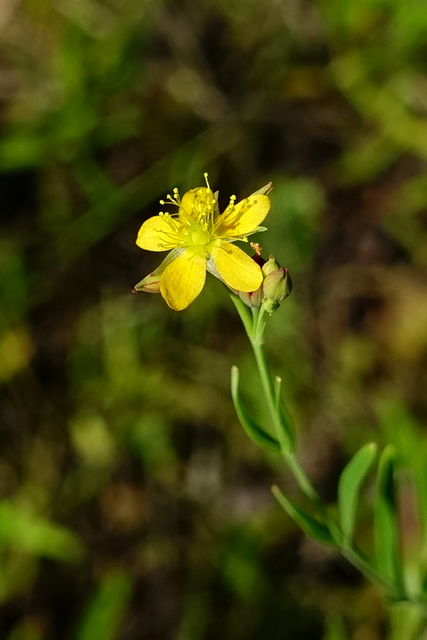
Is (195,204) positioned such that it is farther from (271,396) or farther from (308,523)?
(308,523)

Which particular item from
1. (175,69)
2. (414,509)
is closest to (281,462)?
(414,509)

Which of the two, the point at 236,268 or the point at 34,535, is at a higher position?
the point at 236,268

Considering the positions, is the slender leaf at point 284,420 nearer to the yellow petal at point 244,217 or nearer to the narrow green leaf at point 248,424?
the narrow green leaf at point 248,424

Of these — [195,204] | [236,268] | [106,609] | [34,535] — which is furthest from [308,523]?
[34,535]

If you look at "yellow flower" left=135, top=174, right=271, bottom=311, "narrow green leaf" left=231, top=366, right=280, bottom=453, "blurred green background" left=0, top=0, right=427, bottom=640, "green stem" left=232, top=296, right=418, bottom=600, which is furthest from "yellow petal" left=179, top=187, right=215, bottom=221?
"blurred green background" left=0, top=0, right=427, bottom=640

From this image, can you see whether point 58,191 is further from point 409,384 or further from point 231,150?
point 409,384

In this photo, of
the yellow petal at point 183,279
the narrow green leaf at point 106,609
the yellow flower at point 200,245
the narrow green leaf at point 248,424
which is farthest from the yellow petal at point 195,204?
the narrow green leaf at point 106,609
